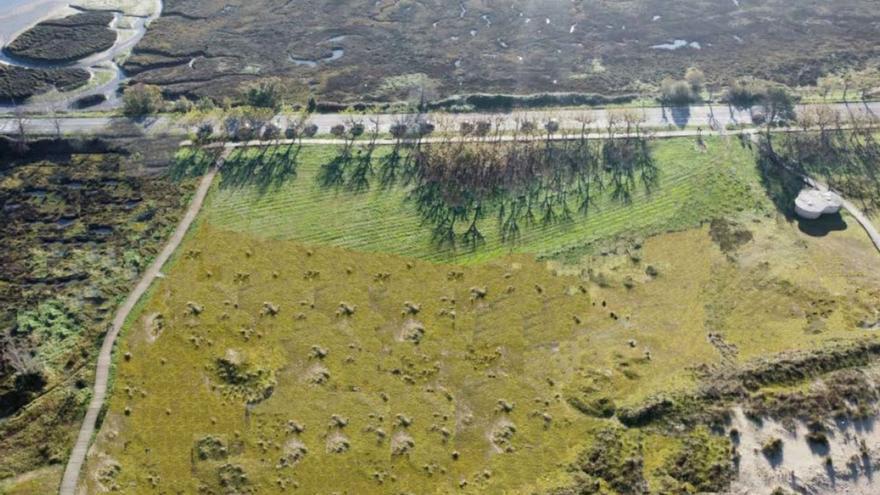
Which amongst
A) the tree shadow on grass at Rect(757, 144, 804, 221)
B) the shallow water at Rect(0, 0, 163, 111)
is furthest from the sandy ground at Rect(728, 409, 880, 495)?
the shallow water at Rect(0, 0, 163, 111)

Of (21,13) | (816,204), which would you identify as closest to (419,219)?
(816,204)

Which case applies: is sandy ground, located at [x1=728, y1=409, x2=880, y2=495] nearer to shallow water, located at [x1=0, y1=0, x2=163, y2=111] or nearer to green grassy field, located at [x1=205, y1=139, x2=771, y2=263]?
green grassy field, located at [x1=205, y1=139, x2=771, y2=263]

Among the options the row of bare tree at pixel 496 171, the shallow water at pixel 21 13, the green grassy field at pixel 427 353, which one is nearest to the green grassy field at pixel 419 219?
the row of bare tree at pixel 496 171

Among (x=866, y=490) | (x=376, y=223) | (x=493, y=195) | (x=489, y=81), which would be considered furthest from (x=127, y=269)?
(x=866, y=490)

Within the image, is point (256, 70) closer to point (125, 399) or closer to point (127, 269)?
point (127, 269)

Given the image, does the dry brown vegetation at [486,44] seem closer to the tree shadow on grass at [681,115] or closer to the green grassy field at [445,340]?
A: the tree shadow on grass at [681,115]
